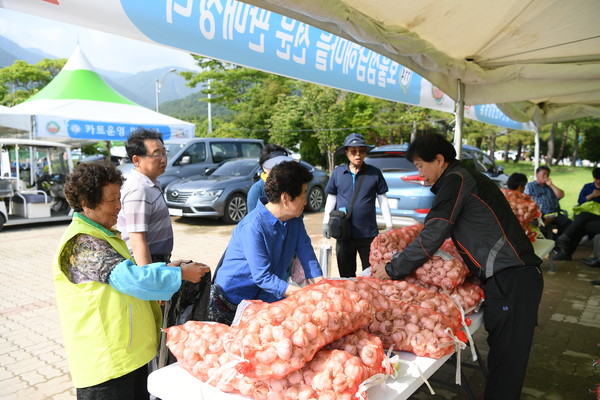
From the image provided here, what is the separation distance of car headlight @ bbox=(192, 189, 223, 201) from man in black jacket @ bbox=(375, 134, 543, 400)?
26.8 ft

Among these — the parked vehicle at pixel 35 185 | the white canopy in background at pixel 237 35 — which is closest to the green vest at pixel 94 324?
the white canopy in background at pixel 237 35

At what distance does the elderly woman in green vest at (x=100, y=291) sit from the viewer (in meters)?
1.79

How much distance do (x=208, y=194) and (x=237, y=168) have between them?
5.13 ft

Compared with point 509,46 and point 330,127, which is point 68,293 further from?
point 330,127

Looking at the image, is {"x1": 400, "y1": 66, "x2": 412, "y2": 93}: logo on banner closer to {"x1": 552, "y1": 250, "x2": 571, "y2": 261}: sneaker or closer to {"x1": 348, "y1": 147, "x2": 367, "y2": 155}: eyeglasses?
{"x1": 348, "y1": 147, "x2": 367, "y2": 155}: eyeglasses

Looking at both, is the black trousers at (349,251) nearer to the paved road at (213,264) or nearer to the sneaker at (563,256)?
the paved road at (213,264)

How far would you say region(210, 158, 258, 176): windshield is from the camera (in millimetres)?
11445

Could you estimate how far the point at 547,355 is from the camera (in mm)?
3916

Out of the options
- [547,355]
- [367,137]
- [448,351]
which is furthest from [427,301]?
[367,137]

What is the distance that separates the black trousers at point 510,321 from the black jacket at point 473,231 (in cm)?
8

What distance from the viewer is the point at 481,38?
3.82 m

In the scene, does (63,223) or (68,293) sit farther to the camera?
(63,223)

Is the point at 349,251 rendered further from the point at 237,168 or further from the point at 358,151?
the point at 237,168

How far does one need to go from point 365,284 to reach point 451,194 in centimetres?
88
